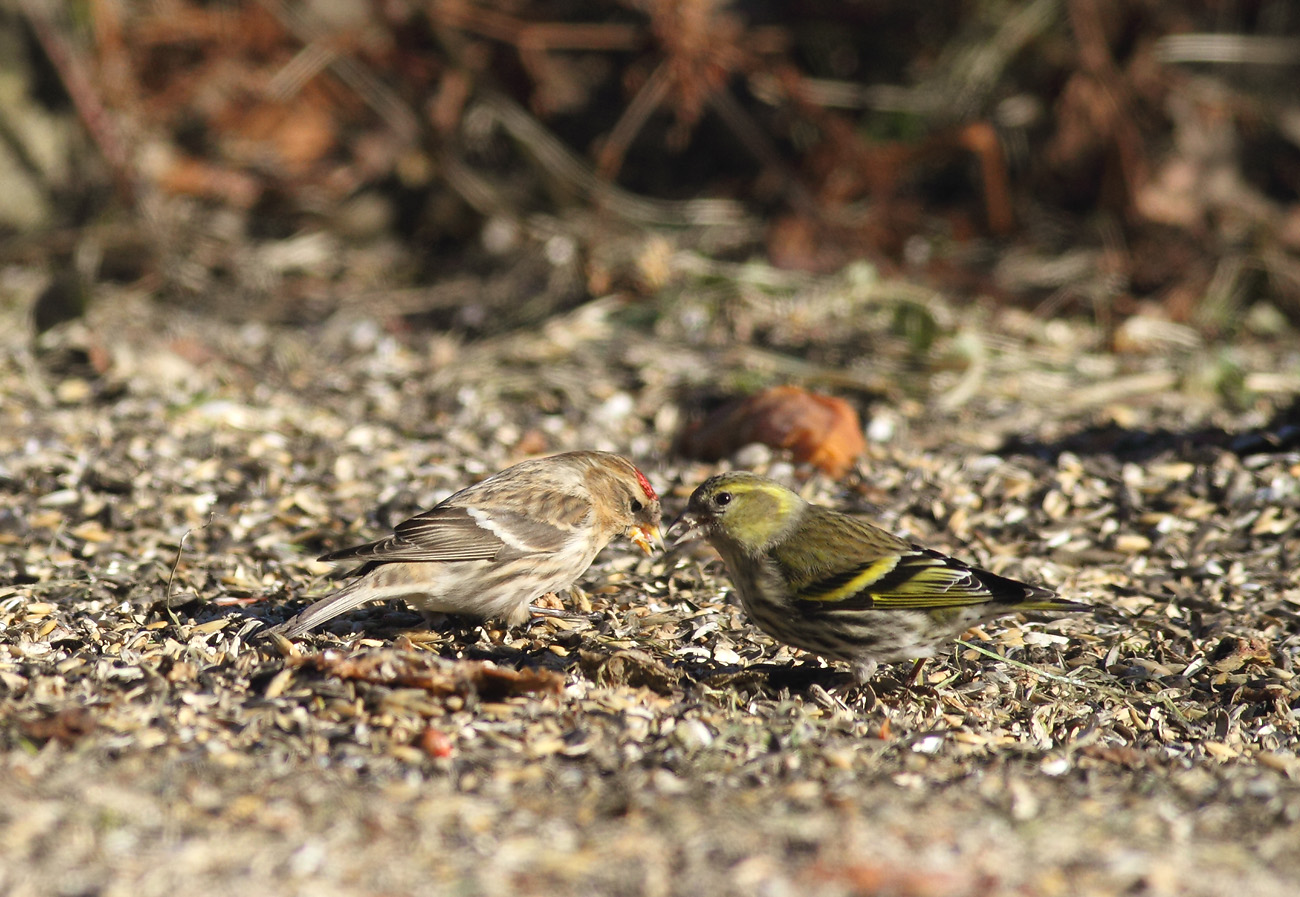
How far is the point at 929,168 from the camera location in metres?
9.22

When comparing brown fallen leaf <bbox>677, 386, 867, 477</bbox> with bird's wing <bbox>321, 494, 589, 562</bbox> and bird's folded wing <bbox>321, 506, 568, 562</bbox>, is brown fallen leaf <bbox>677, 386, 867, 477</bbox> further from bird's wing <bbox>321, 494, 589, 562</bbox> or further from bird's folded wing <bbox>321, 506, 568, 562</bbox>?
bird's folded wing <bbox>321, 506, 568, 562</bbox>

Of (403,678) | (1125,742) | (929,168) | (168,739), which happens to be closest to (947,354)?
(929,168)

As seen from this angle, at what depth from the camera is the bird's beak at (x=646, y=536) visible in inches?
193

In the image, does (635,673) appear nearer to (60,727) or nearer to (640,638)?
(640,638)

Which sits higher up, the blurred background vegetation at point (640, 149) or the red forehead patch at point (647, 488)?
the blurred background vegetation at point (640, 149)

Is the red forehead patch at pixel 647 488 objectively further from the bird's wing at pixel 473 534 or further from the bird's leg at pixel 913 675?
the bird's leg at pixel 913 675

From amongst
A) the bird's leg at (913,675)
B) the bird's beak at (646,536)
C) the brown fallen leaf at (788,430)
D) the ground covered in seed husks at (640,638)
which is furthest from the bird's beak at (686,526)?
the brown fallen leaf at (788,430)

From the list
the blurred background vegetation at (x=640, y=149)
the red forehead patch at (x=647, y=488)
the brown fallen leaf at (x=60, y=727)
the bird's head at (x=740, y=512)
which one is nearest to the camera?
the brown fallen leaf at (x=60, y=727)

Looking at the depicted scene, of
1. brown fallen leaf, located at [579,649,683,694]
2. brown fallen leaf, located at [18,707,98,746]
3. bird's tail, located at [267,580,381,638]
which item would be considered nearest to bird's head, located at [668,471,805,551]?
brown fallen leaf, located at [579,649,683,694]

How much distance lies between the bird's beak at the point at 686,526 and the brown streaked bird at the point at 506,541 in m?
0.34

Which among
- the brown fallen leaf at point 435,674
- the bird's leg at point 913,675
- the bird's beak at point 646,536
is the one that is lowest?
the bird's leg at point 913,675

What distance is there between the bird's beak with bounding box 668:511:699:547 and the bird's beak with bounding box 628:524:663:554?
0.42 meters

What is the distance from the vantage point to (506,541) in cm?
446

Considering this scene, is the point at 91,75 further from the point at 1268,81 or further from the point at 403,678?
the point at 1268,81
